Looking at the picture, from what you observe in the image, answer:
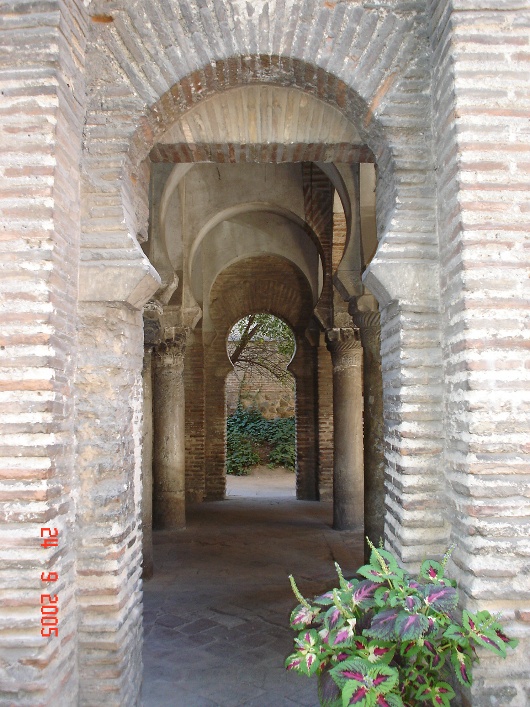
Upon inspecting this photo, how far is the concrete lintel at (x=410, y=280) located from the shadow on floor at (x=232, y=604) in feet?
7.90

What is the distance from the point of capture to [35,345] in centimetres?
260

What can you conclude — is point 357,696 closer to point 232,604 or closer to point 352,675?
point 352,675

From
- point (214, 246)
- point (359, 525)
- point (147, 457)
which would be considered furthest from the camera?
point (214, 246)

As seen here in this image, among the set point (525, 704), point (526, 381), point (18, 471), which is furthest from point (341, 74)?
point (525, 704)

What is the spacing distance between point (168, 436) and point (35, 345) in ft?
18.1

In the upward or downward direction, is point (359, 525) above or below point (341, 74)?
below

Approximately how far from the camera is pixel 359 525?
8.21 meters

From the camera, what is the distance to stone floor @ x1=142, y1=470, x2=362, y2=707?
3568mm

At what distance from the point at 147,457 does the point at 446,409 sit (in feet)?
13.1

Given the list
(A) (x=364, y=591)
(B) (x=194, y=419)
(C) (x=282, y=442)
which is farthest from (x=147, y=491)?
(C) (x=282, y=442)

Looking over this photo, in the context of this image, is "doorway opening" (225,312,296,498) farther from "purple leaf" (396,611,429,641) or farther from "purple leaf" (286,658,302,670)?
"purple leaf" (396,611,429,641)

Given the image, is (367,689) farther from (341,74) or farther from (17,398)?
(341,74)

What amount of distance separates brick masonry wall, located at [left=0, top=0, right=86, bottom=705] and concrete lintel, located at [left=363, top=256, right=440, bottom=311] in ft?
5.34

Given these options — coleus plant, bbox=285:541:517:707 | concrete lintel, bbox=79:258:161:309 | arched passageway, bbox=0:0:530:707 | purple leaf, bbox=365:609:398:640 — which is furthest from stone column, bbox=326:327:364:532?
purple leaf, bbox=365:609:398:640
